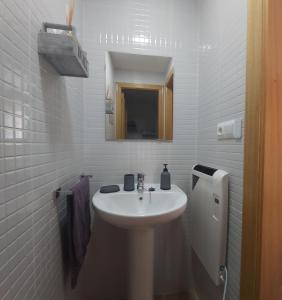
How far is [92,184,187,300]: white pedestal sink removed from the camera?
34.0 inches

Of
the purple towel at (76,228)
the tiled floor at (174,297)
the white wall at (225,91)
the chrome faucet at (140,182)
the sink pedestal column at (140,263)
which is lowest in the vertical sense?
the tiled floor at (174,297)

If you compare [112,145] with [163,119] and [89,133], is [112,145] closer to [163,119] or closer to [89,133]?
[89,133]

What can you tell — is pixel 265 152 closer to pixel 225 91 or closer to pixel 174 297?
pixel 225 91

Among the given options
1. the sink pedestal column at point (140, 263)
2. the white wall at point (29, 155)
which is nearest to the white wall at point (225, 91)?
the sink pedestal column at point (140, 263)

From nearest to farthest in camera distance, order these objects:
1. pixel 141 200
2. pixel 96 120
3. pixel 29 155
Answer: pixel 29 155, pixel 141 200, pixel 96 120

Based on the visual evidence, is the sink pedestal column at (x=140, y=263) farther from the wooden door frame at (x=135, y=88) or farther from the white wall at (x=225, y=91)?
the wooden door frame at (x=135, y=88)

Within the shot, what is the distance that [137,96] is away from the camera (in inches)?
52.8

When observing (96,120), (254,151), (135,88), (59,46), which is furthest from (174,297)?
(59,46)

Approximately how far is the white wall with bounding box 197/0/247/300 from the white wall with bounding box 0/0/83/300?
0.88 m

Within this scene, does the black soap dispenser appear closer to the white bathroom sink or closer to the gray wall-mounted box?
the white bathroom sink

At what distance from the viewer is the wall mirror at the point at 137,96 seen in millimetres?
1319

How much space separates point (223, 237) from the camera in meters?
0.94

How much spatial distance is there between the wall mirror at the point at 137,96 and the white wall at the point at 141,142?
47 mm

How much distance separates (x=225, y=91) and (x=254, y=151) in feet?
1.44
